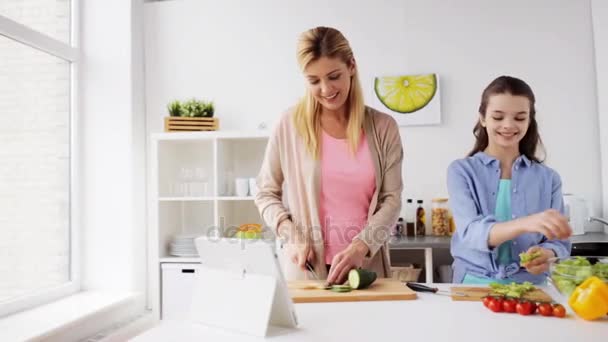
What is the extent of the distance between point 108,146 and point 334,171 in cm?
230

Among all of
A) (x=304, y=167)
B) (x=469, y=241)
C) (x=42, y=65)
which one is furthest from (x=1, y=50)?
(x=469, y=241)

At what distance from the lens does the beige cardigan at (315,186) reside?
1783 mm

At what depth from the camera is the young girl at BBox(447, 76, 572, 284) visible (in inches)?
A: 65.9

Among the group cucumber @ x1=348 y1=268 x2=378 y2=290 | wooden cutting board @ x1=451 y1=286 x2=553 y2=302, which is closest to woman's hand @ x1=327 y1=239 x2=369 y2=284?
cucumber @ x1=348 y1=268 x2=378 y2=290

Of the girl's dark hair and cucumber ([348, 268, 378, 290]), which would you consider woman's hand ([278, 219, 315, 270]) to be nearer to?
cucumber ([348, 268, 378, 290])

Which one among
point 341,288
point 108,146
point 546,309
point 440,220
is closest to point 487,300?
point 546,309

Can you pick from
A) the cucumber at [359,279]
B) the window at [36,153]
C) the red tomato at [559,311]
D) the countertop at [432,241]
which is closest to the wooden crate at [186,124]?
the window at [36,153]

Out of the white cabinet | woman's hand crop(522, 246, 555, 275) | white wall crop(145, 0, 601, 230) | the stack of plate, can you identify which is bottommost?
the white cabinet

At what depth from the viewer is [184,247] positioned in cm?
347

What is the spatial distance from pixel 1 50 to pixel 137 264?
1623 millimetres

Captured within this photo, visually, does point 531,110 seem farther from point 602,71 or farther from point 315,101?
point 602,71

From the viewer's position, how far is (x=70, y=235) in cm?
351

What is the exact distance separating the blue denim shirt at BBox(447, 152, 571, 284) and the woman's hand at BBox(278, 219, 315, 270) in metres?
0.52

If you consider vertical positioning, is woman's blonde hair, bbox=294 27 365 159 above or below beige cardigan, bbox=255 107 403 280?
above
